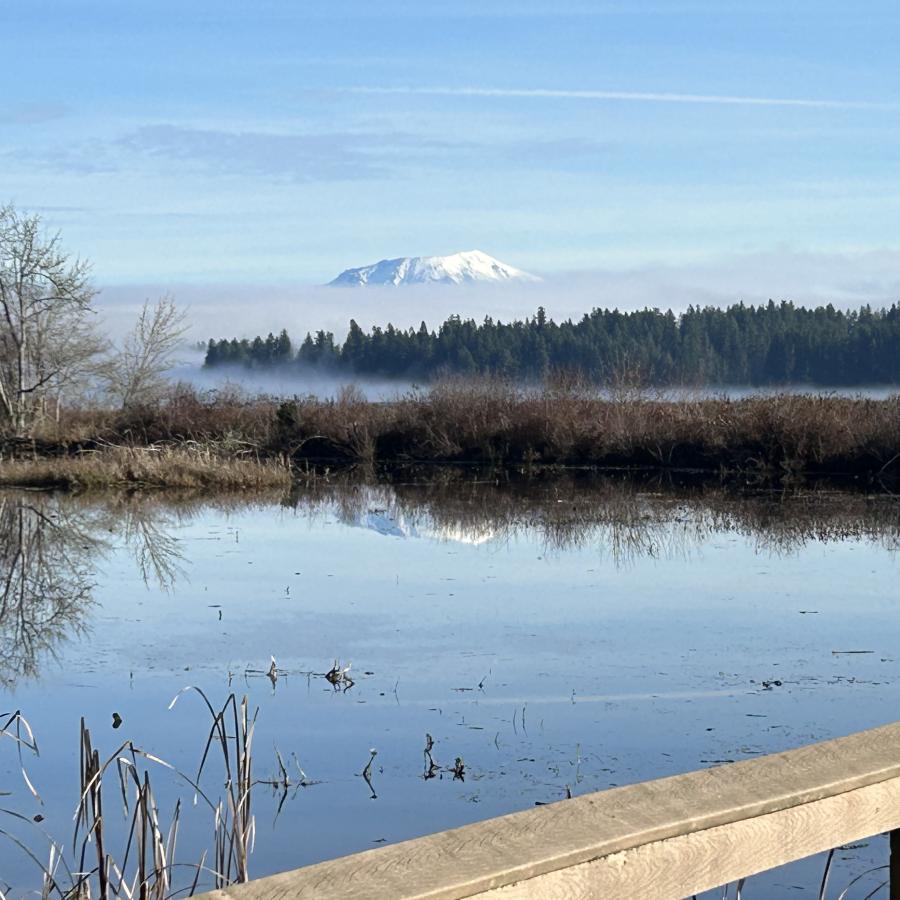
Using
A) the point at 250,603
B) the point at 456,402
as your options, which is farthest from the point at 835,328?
the point at 250,603

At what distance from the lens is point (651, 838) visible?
1.60 m

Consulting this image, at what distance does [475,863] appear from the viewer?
1.48 m

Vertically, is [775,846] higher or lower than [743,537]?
higher

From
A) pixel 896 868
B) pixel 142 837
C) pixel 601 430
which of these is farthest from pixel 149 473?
pixel 896 868

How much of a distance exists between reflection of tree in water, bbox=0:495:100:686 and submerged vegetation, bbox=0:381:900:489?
4.62 m

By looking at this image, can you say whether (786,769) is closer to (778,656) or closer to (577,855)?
(577,855)

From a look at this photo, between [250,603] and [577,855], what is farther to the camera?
[250,603]

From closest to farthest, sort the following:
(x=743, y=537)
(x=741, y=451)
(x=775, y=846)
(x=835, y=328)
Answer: (x=775, y=846) → (x=743, y=537) → (x=741, y=451) → (x=835, y=328)

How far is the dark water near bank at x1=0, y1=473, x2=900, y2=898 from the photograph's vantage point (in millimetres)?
7094

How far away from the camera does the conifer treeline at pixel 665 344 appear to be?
276ft

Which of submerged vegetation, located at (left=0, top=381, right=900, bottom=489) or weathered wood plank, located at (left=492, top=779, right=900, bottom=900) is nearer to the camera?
weathered wood plank, located at (left=492, top=779, right=900, bottom=900)

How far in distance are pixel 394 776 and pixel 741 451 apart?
880 inches

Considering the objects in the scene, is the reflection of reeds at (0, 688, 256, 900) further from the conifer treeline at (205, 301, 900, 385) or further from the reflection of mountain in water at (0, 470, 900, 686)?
the conifer treeline at (205, 301, 900, 385)

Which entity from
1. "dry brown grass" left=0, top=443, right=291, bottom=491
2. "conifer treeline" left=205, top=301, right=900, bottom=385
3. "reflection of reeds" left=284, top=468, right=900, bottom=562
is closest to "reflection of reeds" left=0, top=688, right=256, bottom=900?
"reflection of reeds" left=284, top=468, right=900, bottom=562
